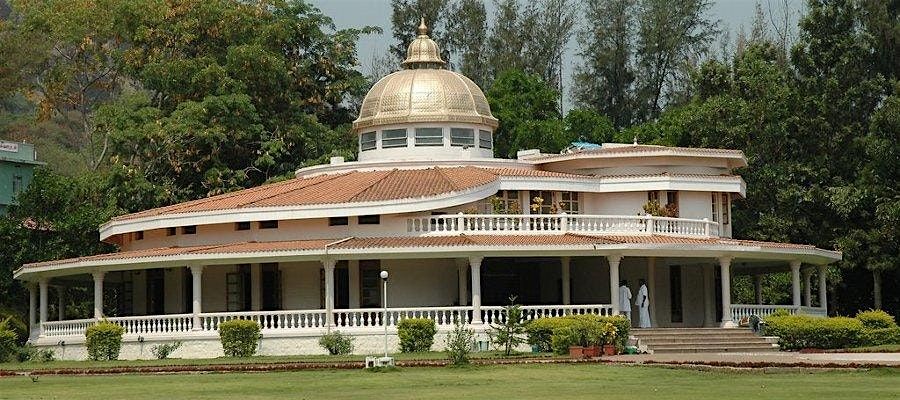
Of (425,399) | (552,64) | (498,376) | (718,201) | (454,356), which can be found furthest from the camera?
(552,64)

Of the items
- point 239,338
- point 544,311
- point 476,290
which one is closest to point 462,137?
point 544,311

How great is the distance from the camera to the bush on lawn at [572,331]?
134 ft

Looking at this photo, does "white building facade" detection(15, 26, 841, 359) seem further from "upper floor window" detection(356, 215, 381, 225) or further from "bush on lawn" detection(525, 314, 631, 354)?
"bush on lawn" detection(525, 314, 631, 354)

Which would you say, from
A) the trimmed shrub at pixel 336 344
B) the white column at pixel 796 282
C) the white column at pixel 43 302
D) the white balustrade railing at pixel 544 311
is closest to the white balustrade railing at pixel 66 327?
the white column at pixel 43 302

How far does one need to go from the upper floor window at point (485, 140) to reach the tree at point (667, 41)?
29221mm

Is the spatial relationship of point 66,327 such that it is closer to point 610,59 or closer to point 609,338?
point 609,338

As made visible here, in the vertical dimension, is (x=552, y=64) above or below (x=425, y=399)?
above

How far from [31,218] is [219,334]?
19.0 metres

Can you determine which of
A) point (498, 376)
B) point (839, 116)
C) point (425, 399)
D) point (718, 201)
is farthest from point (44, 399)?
point (839, 116)

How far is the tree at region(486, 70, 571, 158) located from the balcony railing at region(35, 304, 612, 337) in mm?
23909

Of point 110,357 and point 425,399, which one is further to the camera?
point 110,357

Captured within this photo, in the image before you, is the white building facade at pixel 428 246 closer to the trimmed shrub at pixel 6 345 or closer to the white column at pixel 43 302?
the white column at pixel 43 302

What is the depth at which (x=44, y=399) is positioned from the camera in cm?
2795

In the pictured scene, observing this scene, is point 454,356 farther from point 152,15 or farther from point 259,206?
point 152,15
